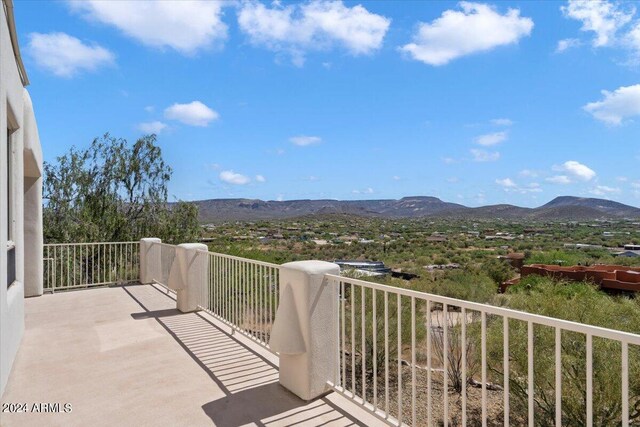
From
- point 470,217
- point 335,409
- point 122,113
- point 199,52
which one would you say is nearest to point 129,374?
point 335,409

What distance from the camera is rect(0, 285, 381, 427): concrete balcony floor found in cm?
297

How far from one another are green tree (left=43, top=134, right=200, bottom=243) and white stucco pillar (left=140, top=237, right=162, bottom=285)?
17.5ft

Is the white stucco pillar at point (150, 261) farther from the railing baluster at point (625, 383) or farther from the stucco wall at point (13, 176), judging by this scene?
the railing baluster at point (625, 383)

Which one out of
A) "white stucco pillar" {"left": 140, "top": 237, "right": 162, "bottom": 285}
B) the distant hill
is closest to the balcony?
"white stucco pillar" {"left": 140, "top": 237, "right": 162, "bottom": 285}

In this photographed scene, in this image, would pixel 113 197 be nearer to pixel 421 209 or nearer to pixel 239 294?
pixel 239 294

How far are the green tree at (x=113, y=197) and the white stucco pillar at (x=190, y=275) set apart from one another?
8561 millimetres

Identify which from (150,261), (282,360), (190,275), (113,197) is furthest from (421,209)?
(282,360)

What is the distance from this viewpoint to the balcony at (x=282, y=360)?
2.71m

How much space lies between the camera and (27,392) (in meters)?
3.38

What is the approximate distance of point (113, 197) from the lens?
14031mm

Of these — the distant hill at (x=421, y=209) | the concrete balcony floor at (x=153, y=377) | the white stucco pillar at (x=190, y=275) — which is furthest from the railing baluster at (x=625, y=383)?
the distant hill at (x=421, y=209)

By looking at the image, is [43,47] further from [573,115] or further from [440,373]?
[573,115]

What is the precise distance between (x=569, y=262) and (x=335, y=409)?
24165 millimetres

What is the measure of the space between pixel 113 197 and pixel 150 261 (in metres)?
6.60
